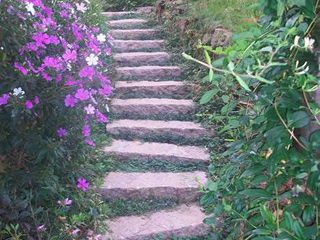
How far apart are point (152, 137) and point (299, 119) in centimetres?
234

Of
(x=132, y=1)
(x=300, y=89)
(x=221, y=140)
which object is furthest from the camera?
(x=132, y=1)

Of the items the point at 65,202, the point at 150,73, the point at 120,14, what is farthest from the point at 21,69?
the point at 120,14

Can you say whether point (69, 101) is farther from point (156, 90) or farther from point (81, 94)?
point (156, 90)

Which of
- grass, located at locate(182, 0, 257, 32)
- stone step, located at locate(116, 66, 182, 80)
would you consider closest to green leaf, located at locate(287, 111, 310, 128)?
grass, located at locate(182, 0, 257, 32)

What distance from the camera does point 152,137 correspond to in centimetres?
365

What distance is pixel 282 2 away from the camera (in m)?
1.45

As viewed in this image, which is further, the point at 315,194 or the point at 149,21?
the point at 149,21

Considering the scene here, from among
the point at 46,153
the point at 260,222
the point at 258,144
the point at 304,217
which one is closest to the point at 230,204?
the point at 260,222

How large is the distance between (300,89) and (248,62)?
22 cm

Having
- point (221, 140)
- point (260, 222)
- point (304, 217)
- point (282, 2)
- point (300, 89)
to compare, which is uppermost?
point (282, 2)

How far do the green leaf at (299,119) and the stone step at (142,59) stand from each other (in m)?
3.40

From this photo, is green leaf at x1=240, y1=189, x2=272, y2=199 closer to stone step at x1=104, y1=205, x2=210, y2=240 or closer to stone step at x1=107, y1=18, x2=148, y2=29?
stone step at x1=104, y1=205, x2=210, y2=240

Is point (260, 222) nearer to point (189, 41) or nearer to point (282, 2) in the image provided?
point (282, 2)

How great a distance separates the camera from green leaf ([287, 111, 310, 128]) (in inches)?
53.8
